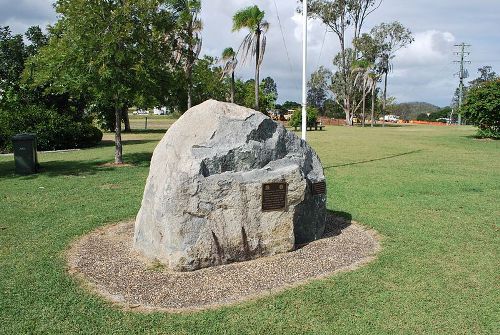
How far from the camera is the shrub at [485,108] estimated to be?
2409cm

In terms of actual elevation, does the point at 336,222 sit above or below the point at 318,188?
below

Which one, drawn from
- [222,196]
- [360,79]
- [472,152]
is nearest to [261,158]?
[222,196]

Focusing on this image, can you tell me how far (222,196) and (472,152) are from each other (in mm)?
16670

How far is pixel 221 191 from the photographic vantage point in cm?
535

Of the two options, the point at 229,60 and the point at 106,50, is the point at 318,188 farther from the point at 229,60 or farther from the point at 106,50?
the point at 229,60

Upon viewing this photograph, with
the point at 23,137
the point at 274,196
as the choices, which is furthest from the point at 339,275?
the point at 23,137

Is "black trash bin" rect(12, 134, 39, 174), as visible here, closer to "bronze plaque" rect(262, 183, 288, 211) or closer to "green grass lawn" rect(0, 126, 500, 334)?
"green grass lawn" rect(0, 126, 500, 334)

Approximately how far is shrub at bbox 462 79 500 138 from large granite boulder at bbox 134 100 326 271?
71.4 ft

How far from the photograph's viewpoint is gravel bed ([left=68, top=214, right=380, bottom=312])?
4.65 metres

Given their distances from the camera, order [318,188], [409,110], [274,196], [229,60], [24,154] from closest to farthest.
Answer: [274,196] → [318,188] → [24,154] → [229,60] → [409,110]

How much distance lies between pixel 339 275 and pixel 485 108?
22869mm

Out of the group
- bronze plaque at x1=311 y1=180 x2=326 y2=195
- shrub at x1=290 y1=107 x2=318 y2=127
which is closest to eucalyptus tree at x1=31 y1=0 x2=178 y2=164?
bronze plaque at x1=311 y1=180 x2=326 y2=195

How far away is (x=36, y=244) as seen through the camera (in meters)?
6.34

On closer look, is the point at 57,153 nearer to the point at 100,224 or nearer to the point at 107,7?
the point at 107,7
